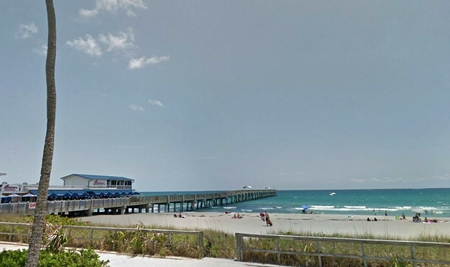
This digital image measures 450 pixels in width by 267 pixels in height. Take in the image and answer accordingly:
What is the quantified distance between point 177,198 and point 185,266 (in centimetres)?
4550

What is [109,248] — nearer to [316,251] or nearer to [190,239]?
[190,239]

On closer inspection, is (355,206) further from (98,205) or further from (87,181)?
(87,181)

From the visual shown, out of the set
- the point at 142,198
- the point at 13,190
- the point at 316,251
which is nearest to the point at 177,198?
the point at 142,198

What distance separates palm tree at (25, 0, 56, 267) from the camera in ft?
15.5

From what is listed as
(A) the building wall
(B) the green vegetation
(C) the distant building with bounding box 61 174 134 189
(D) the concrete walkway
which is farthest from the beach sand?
(A) the building wall

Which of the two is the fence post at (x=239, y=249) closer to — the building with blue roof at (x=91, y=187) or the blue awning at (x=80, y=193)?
the building with blue roof at (x=91, y=187)

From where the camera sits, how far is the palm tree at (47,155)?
471cm

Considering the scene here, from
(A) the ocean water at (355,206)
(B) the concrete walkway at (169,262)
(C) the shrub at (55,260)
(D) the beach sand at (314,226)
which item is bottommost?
(A) the ocean water at (355,206)

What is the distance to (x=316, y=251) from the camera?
7.60m

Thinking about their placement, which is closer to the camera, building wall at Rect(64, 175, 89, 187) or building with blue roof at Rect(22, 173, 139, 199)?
building with blue roof at Rect(22, 173, 139, 199)

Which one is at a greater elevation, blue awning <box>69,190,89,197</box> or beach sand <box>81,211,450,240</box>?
blue awning <box>69,190,89,197</box>

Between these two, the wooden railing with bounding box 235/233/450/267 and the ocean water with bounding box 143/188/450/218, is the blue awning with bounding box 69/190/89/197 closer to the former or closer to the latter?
the ocean water with bounding box 143/188/450/218

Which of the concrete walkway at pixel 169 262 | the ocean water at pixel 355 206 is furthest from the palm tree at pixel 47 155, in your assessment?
the ocean water at pixel 355 206

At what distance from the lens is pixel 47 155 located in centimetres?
498
